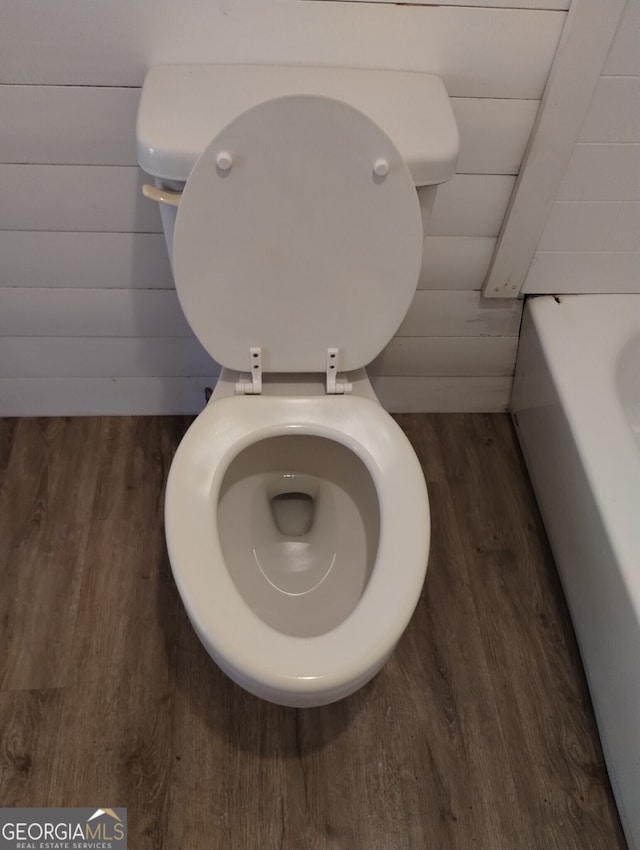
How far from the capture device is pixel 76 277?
1.25 meters

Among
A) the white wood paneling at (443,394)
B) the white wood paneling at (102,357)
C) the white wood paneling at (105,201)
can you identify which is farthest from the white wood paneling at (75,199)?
the white wood paneling at (443,394)

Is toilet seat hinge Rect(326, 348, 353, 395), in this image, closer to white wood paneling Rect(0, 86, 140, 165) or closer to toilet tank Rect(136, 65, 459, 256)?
toilet tank Rect(136, 65, 459, 256)

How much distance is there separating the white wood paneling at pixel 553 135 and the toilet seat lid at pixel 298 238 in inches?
13.0

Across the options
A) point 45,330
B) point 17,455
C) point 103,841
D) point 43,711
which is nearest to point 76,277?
point 45,330

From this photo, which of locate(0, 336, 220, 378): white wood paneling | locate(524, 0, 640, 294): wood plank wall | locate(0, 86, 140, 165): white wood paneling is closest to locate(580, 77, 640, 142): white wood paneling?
locate(524, 0, 640, 294): wood plank wall

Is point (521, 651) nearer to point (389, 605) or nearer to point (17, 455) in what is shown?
point (389, 605)

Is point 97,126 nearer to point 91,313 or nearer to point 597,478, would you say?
point 91,313

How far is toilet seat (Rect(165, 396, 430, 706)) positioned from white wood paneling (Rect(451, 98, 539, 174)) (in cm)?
45

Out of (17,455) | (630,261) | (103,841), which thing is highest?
(630,261)

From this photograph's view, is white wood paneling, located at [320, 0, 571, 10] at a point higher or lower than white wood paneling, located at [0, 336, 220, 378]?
higher

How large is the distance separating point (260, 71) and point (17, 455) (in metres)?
0.97

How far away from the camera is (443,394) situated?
1.56 metres

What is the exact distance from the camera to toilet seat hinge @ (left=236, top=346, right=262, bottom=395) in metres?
1.03

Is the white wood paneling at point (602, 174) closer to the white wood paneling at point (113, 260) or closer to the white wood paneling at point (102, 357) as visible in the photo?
the white wood paneling at point (113, 260)
